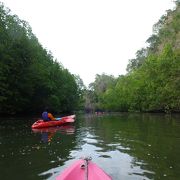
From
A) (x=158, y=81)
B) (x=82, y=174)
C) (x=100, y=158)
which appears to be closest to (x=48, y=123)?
(x=100, y=158)

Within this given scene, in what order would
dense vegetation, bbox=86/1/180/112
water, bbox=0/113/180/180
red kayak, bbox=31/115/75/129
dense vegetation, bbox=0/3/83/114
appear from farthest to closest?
dense vegetation, bbox=86/1/180/112 → dense vegetation, bbox=0/3/83/114 → red kayak, bbox=31/115/75/129 → water, bbox=0/113/180/180

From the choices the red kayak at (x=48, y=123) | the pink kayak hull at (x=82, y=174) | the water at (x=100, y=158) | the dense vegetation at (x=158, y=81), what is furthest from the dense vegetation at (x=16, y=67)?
the pink kayak hull at (x=82, y=174)

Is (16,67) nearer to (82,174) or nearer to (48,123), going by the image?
(48,123)

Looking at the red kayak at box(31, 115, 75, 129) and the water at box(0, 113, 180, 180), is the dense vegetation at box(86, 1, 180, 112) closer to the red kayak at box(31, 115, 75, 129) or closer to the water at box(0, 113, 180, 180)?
the red kayak at box(31, 115, 75, 129)

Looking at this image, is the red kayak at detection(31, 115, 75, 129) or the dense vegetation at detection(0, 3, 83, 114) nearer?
the red kayak at detection(31, 115, 75, 129)

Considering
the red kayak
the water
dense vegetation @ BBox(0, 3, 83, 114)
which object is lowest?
the water

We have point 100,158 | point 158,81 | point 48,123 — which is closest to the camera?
point 100,158

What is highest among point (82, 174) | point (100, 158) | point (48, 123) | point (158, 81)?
point (158, 81)

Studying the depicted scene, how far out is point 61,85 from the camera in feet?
219

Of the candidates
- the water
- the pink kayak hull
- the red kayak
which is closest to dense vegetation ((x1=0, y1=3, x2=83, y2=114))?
the red kayak

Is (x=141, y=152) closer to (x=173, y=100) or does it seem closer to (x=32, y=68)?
(x=32, y=68)

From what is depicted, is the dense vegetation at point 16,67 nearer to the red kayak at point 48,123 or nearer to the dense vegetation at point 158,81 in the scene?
the red kayak at point 48,123

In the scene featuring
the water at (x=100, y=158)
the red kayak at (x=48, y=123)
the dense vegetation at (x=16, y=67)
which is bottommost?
the water at (x=100, y=158)

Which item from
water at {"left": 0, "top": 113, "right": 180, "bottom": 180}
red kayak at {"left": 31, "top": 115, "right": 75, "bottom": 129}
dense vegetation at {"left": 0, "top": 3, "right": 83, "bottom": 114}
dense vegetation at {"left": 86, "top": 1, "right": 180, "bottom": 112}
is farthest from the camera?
dense vegetation at {"left": 86, "top": 1, "right": 180, "bottom": 112}
